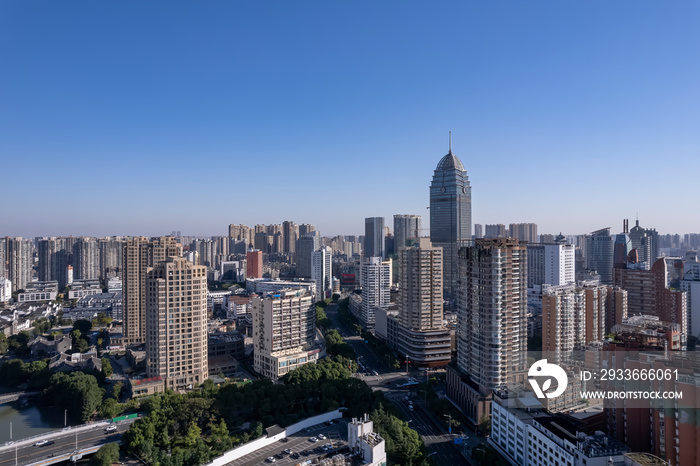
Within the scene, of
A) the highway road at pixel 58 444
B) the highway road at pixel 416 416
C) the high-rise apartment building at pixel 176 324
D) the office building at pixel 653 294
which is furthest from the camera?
the office building at pixel 653 294

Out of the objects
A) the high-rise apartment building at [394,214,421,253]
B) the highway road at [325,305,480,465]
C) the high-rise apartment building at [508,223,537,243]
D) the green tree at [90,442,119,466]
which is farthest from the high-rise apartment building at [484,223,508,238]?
the green tree at [90,442,119,466]

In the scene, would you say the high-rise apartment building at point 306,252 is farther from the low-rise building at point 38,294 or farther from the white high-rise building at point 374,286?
the low-rise building at point 38,294

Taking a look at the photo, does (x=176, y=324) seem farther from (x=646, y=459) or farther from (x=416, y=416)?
(x=646, y=459)

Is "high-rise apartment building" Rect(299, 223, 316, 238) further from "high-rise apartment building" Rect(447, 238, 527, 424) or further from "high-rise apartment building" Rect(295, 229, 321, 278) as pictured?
"high-rise apartment building" Rect(447, 238, 527, 424)

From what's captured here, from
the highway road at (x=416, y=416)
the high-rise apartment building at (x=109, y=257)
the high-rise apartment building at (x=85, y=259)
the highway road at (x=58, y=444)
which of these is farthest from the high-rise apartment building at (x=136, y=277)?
the high-rise apartment building at (x=109, y=257)

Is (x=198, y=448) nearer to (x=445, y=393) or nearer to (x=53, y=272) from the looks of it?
(x=445, y=393)
